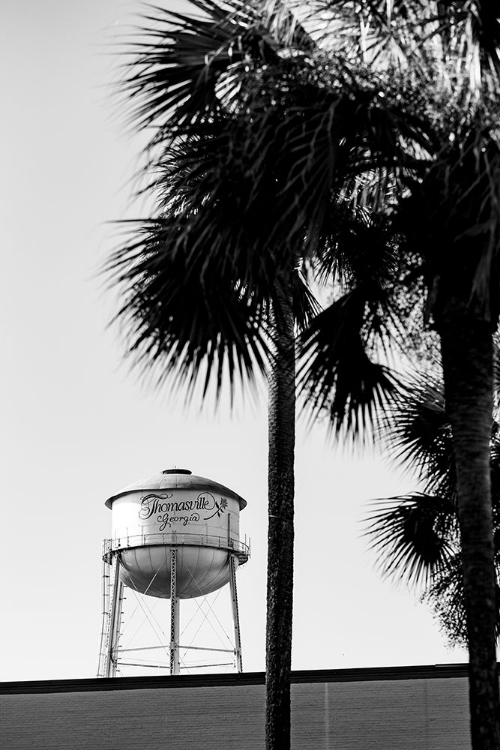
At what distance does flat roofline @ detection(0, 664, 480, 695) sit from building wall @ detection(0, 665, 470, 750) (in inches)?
0.5

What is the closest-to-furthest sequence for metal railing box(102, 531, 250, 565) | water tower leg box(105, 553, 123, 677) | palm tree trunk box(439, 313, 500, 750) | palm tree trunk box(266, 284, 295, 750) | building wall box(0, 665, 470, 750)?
palm tree trunk box(439, 313, 500, 750), palm tree trunk box(266, 284, 295, 750), building wall box(0, 665, 470, 750), metal railing box(102, 531, 250, 565), water tower leg box(105, 553, 123, 677)

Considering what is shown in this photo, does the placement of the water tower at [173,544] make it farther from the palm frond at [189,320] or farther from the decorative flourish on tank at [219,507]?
the palm frond at [189,320]

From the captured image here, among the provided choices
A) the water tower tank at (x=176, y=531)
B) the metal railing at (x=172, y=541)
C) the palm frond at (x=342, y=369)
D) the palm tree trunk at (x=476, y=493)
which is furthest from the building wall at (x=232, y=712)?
the water tower tank at (x=176, y=531)

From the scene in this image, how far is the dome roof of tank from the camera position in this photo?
97.6ft

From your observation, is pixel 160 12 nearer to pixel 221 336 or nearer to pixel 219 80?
pixel 219 80

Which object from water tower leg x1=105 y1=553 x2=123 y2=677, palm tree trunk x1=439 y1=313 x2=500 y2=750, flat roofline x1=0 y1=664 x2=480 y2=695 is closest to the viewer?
palm tree trunk x1=439 y1=313 x2=500 y2=750

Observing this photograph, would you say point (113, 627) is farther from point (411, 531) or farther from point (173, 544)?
point (411, 531)

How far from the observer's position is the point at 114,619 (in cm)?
3064

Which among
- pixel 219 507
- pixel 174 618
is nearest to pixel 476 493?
pixel 219 507

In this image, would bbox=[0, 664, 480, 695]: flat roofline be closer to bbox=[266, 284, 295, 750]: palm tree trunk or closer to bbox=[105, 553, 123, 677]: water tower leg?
bbox=[266, 284, 295, 750]: palm tree trunk

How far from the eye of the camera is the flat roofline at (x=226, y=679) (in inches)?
596

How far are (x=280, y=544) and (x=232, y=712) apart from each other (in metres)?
4.70

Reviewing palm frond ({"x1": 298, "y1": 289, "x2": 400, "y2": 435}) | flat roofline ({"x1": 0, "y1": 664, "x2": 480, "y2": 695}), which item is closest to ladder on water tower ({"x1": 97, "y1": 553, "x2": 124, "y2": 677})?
flat roofline ({"x1": 0, "y1": 664, "x2": 480, "y2": 695})

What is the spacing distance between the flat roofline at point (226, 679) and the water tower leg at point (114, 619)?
13.5 meters
